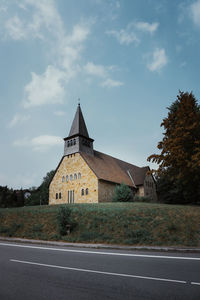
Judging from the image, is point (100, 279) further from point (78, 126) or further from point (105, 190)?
point (78, 126)

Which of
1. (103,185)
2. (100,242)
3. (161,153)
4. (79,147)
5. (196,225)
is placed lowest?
(100,242)

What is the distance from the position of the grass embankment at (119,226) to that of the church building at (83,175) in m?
12.3

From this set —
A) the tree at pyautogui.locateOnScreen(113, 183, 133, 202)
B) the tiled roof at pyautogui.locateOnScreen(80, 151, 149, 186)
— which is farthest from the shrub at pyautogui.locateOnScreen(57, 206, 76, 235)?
the tiled roof at pyautogui.locateOnScreen(80, 151, 149, 186)

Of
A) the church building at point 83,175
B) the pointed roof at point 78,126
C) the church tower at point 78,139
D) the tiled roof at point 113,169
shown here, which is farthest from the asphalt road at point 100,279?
the pointed roof at point 78,126

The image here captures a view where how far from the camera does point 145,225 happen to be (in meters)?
16.4

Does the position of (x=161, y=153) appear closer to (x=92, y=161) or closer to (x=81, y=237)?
(x=81, y=237)

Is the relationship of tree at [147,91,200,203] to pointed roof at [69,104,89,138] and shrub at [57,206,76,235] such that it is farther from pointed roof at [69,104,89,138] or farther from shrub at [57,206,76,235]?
pointed roof at [69,104,89,138]

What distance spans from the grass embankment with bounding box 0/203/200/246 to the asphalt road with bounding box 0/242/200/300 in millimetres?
5612

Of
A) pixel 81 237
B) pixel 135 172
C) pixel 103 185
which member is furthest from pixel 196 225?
pixel 135 172

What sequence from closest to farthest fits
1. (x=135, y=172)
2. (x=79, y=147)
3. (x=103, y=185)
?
(x=103, y=185) < (x=79, y=147) < (x=135, y=172)

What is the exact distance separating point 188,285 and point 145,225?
36.0 feet

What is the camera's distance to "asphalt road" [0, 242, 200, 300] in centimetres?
510

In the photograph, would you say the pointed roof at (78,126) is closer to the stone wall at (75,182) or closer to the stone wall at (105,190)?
the stone wall at (75,182)

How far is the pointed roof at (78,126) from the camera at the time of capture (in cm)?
3866
